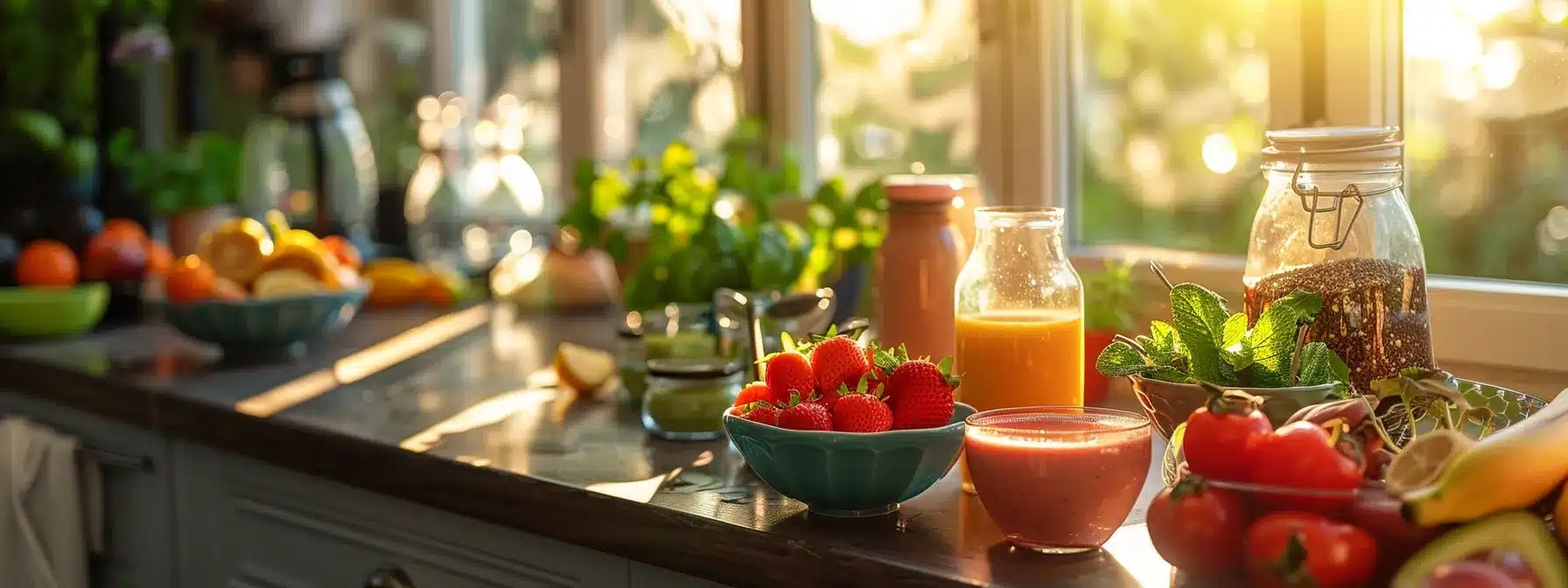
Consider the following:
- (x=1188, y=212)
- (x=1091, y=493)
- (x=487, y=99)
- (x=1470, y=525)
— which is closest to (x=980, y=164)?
(x=1188, y=212)

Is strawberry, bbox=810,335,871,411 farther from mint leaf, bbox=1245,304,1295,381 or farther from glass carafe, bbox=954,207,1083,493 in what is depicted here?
mint leaf, bbox=1245,304,1295,381

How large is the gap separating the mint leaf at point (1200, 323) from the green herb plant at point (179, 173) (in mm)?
1845

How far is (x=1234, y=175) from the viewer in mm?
1493

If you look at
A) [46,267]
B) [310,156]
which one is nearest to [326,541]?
[46,267]

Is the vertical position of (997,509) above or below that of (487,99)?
below

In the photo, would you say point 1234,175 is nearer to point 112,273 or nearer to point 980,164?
point 980,164

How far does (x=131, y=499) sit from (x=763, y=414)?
3.49ft

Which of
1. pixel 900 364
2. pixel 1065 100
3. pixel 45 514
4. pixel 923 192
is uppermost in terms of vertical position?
pixel 1065 100

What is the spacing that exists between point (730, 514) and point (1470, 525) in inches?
19.2

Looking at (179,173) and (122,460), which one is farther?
(179,173)

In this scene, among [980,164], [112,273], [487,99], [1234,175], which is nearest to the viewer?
[1234,175]

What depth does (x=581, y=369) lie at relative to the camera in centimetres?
152

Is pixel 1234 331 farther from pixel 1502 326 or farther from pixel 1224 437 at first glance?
pixel 1502 326

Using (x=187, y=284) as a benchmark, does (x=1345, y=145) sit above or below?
above
